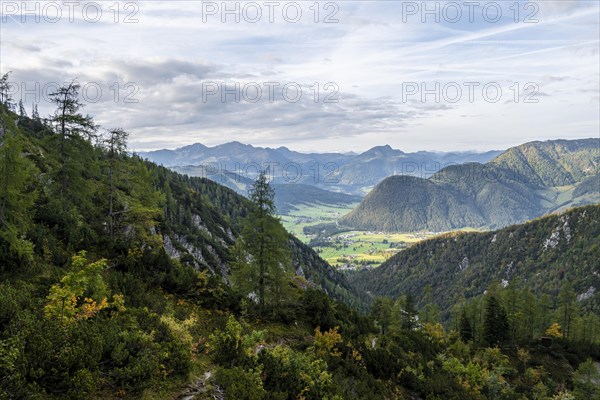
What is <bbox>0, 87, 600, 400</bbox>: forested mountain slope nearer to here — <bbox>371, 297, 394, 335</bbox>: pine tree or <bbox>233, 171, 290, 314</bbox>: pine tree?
<bbox>233, 171, 290, 314</bbox>: pine tree

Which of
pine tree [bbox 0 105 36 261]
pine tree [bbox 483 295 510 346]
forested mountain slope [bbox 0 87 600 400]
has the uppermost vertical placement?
pine tree [bbox 0 105 36 261]

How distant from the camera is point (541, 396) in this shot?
95.3 feet

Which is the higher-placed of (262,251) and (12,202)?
(12,202)

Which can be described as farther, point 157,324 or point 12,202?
point 12,202

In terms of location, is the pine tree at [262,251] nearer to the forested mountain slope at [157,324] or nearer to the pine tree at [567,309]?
the forested mountain slope at [157,324]

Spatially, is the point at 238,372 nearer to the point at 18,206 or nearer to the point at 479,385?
the point at 18,206

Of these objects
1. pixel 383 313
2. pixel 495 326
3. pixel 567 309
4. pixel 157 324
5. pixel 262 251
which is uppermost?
pixel 262 251

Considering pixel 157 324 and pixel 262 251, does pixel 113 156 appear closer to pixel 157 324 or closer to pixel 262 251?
pixel 262 251

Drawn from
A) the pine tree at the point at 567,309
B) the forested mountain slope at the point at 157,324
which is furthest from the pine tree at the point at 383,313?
the pine tree at the point at 567,309

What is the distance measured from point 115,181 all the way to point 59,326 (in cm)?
2230

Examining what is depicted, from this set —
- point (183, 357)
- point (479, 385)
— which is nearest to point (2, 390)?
point (183, 357)

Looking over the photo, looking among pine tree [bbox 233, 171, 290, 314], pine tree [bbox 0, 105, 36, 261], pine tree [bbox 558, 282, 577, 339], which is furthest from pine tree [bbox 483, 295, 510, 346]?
pine tree [bbox 0, 105, 36, 261]

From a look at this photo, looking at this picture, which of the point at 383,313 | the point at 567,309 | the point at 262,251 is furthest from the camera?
the point at 383,313

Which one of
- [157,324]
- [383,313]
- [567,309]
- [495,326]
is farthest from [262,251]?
[567,309]
